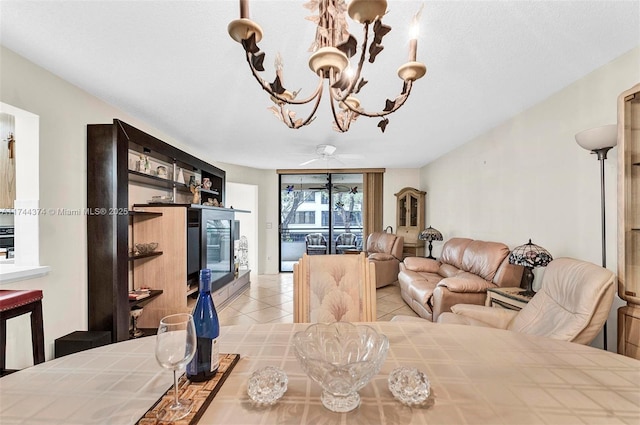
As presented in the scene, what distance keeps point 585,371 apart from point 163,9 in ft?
7.75

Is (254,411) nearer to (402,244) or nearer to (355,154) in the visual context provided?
(355,154)

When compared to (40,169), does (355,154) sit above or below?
above

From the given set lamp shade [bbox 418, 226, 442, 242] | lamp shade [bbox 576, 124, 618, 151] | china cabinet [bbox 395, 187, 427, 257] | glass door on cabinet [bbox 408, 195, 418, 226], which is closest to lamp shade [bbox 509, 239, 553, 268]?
lamp shade [bbox 576, 124, 618, 151]

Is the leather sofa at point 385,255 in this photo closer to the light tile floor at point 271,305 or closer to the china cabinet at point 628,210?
the light tile floor at point 271,305

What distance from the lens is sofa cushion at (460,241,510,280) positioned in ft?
9.48

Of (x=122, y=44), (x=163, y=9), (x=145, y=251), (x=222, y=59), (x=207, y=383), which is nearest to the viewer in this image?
(x=207, y=383)

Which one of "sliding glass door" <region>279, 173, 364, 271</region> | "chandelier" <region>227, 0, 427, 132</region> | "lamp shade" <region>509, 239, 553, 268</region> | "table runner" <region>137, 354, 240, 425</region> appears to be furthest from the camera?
"sliding glass door" <region>279, 173, 364, 271</region>

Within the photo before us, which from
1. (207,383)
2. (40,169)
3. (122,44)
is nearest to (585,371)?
(207,383)

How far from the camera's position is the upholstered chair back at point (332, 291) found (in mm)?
1511

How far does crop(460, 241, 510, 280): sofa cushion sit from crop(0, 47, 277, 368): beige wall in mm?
3958

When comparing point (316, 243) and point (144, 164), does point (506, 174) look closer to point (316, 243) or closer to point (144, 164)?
point (316, 243)

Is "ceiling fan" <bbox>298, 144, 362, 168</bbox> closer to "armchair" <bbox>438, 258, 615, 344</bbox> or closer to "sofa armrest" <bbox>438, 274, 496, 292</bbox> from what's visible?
"sofa armrest" <bbox>438, 274, 496, 292</bbox>

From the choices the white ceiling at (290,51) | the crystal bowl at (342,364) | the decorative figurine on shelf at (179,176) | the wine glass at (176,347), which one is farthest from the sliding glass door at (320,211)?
the wine glass at (176,347)

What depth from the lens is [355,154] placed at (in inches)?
188
